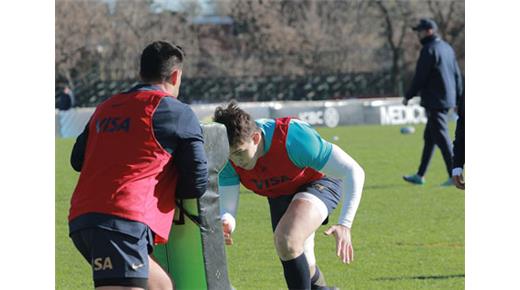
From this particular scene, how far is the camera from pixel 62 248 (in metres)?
9.37

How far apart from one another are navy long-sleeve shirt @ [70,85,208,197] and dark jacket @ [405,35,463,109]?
29.4ft

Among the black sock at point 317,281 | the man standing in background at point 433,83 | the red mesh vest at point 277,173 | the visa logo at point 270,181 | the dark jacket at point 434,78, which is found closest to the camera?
the red mesh vest at point 277,173

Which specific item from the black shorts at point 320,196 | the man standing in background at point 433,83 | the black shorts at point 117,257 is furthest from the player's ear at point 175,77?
the man standing in background at point 433,83

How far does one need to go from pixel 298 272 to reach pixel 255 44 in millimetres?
42190

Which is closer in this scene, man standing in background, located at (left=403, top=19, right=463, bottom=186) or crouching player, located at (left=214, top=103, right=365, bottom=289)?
crouching player, located at (left=214, top=103, right=365, bottom=289)

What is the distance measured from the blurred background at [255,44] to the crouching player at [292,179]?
36966 millimetres

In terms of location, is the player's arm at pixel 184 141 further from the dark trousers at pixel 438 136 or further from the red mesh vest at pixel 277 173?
the dark trousers at pixel 438 136

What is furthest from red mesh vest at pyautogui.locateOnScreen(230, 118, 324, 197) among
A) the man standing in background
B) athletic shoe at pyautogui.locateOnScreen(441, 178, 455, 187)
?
athletic shoe at pyautogui.locateOnScreen(441, 178, 455, 187)

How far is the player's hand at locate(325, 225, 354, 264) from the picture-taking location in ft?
17.9

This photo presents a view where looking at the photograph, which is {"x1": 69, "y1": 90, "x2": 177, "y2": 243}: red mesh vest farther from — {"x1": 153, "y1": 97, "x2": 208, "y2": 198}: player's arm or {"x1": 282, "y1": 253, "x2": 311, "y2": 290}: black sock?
{"x1": 282, "y1": 253, "x2": 311, "y2": 290}: black sock

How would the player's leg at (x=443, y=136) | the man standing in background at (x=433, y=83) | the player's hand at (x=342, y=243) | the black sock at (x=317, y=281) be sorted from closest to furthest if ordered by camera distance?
the player's hand at (x=342, y=243), the black sock at (x=317, y=281), the player's leg at (x=443, y=136), the man standing in background at (x=433, y=83)

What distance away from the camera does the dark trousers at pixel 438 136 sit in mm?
12984

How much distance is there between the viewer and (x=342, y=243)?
550cm
